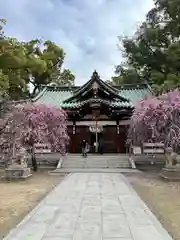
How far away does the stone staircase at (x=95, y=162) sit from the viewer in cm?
2373

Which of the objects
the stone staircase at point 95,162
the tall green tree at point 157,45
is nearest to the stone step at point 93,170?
the stone staircase at point 95,162

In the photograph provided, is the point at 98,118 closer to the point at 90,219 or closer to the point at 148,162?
the point at 148,162

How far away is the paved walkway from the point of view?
7090 millimetres

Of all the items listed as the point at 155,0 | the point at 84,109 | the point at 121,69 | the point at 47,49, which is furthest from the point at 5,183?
the point at 47,49

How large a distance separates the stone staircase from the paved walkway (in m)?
9.99

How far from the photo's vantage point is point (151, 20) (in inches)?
1612

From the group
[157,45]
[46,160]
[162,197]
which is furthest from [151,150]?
[157,45]

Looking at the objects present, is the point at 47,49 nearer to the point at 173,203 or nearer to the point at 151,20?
the point at 151,20

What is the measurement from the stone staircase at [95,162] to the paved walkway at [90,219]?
9993mm

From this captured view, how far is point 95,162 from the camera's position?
2481 centimetres

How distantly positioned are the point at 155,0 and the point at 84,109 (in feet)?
57.7

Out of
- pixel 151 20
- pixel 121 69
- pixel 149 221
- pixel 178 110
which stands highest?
pixel 151 20

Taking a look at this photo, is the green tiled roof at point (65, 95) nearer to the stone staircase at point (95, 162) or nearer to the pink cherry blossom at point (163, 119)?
the stone staircase at point (95, 162)

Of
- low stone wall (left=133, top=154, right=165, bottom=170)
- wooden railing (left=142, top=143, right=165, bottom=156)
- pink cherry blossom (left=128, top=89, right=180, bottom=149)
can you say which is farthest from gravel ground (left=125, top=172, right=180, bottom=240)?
wooden railing (left=142, top=143, right=165, bottom=156)
